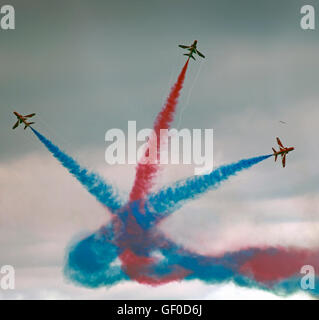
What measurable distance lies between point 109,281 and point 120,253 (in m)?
4.54

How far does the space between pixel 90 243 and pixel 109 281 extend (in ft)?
20.9

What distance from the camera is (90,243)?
171125 millimetres

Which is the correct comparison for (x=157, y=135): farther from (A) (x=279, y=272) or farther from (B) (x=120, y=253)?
(A) (x=279, y=272)

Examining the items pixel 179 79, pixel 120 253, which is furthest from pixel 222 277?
pixel 179 79

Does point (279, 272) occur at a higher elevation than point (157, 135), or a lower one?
lower

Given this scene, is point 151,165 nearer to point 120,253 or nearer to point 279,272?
point 120,253

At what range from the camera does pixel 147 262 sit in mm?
170875
